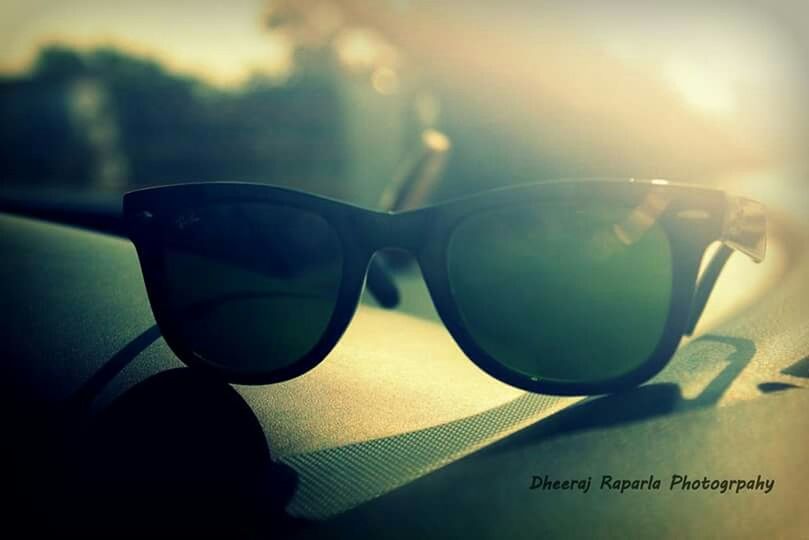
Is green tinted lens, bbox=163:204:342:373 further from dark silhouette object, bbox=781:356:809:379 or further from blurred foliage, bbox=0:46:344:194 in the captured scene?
blurred foliage, bbox=0:46:344:194

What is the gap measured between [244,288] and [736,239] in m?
0.67

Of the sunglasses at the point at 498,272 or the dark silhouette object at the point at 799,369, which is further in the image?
the sunglasses at the point at 498,272

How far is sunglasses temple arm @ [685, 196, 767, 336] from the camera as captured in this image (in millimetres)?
858

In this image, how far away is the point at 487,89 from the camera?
2182 mm

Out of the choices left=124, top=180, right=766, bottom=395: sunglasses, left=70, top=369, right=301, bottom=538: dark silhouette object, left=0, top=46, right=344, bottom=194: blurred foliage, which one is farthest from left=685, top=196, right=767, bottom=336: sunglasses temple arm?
Answer: left=0, top=46, right=344, bottom=194: blurred foliage

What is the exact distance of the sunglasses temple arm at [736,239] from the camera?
0.86m

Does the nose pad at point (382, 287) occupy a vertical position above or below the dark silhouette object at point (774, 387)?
below

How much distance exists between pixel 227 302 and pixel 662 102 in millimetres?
1580

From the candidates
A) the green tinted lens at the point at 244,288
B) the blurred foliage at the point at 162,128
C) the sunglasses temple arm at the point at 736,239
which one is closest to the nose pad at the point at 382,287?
the green tinted lens at the point at 244,288

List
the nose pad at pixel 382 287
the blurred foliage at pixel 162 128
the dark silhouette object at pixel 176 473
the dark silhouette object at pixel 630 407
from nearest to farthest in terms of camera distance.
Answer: the dark silhouette object at pixel 176 473 → the dark silhouette object at pixel 630 407 → the nose pad at pixel 382 287 → the blurred foliage at pixel 162 128

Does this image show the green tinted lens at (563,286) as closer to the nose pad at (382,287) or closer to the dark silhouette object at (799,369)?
the dark silhouette object at (799,369)

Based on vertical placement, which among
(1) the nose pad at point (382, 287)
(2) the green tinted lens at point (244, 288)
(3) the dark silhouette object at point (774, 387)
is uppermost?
(3) the dark silhouette object at point (774, 387)

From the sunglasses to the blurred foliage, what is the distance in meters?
8.20

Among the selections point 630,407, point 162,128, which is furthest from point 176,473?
point 162,128
